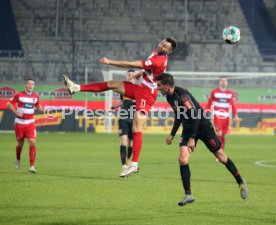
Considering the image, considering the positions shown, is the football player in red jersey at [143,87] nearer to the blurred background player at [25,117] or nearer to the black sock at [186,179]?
the black sock at [186,179]

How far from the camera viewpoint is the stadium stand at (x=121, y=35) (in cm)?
4194

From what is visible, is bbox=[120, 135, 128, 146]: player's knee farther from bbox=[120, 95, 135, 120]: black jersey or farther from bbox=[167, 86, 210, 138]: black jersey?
bbox=[167, 86, 210, 138]: black jersey

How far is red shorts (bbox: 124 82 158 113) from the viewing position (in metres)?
13.0

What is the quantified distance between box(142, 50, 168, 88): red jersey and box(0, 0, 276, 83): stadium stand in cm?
2790

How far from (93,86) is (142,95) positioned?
4.52 feet

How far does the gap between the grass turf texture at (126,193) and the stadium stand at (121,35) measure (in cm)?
1946

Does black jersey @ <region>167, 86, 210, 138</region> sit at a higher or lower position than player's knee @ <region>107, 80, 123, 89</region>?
lower

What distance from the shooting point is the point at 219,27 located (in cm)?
4759

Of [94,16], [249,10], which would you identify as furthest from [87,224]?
[249,10]

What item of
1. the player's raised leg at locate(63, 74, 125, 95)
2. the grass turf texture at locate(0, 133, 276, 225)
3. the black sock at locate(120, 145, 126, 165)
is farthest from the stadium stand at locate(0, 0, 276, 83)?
the player's raised leg at locate(63, 74, 125, 95)

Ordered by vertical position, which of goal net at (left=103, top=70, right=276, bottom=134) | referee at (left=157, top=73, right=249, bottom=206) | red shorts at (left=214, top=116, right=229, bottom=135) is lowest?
goal net at (left=103, top=70, right=276, bottom=134)

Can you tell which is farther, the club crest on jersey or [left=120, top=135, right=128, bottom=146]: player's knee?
[left=120, top=135, right=128, bottom=146]: player's knee

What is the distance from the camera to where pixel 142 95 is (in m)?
13.3

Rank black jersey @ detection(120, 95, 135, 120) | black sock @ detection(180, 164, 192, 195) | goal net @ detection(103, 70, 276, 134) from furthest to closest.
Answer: goal net @ detection(103, 70, 276, 134), black jersey @ detection(120, 95, 135, 120), black sock @ detection(180, 164, 192, 195)
